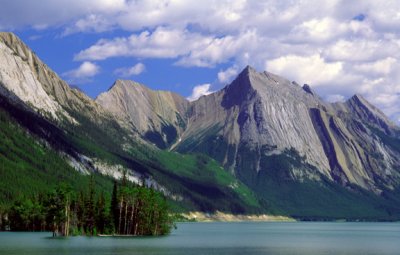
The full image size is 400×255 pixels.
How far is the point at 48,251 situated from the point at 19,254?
1063cm

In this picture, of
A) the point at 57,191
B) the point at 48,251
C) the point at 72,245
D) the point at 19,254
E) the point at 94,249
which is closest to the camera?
the point at 19,254

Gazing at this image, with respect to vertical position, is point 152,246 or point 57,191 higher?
point 57,191

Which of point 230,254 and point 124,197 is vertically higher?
point 124,197

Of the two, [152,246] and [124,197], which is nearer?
[152,246]

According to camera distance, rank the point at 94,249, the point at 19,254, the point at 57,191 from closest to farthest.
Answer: the point at 19,254 → the point at 94,249 → the point at 57,191

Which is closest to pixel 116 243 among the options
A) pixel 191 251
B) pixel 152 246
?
pixel 152 246

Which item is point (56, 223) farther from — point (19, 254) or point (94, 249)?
point (19, 254)

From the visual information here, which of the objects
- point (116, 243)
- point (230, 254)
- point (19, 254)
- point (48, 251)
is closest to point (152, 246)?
point (116, 243)

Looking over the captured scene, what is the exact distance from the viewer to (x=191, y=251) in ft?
509

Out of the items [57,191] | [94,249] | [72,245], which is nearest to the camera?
[94,249]

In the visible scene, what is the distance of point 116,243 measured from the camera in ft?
550

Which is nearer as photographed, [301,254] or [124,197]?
[301,254]

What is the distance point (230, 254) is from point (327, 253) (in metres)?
21.8

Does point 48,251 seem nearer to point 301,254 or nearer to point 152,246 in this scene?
point 152,246
